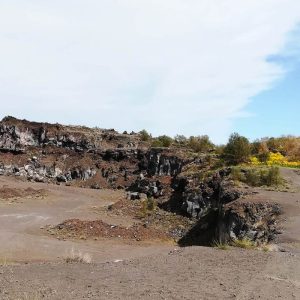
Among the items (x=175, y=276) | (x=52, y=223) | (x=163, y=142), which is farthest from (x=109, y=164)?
(x=175, y=276)

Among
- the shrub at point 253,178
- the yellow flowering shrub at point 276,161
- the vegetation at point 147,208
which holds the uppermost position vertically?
the yellow flowering shrub at point 276,161

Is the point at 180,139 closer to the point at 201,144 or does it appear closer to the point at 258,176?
the point at 201,144

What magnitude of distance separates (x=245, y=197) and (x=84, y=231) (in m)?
9.93

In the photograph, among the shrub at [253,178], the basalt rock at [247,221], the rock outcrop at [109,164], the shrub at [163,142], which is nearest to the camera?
the basalt rock at [247,221]

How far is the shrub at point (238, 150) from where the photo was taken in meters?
37.3

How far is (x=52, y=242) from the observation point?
83.3 feet

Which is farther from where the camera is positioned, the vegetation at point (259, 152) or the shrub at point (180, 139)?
the shrub at point (180, 139)

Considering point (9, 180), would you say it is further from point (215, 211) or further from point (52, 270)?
point (52, 270)

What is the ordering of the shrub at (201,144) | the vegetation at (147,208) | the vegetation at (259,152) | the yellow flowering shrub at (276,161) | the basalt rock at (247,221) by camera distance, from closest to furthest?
the basalt rock at (247,221) < the vegetation at (147,208) < the yellow flowering shrub at (276,161) < the vegetation at (259,152) < the shrub at (201,144)

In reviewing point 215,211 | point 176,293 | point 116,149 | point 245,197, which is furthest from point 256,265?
point 116,149

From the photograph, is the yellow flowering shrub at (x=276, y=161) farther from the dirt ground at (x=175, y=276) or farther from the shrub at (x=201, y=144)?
the dirt ground at (x=175, y=276)

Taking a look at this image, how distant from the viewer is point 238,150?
37.7 m

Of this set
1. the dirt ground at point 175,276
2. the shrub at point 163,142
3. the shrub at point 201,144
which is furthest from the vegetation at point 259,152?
the dirt ground at point 175,276

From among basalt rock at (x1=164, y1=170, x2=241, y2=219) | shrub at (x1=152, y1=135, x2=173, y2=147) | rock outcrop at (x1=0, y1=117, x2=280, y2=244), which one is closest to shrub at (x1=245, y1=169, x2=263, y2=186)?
basalt rock at (x1=164, y1=170, x2=241, y2=219)
